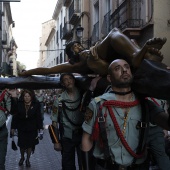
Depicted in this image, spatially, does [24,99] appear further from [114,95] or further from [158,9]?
[158,9]

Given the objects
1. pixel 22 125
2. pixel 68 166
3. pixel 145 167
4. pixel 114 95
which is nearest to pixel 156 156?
pixel 68 166

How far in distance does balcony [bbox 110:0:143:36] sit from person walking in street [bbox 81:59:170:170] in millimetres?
10590

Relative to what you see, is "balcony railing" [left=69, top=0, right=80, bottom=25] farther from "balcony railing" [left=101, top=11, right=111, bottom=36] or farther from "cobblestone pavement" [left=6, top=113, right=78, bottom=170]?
"cobblestone pavement" [left=6, top=113, right=78, bottom=170]

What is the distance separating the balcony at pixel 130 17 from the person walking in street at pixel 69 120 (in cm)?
835

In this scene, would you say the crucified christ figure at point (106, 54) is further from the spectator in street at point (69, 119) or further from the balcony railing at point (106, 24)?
the balcony railing at point (106, 24)

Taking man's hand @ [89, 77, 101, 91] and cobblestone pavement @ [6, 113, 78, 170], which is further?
cobblestone pavement @ [6, 113, 78, 170]

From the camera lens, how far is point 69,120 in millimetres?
5836

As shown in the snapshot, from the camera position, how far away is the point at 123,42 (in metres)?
4.04

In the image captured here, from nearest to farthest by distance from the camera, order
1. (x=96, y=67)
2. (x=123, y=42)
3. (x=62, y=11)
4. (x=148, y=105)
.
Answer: (x=148, y=105) → (x=123, y=42) → (x=96, y=67) → (x=62, y=11)

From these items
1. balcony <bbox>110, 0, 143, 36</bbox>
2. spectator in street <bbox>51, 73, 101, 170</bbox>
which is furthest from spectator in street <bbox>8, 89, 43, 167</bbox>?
balcony <bbox>110, 0, 143, 36</bbox>

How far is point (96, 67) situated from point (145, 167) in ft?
4.92

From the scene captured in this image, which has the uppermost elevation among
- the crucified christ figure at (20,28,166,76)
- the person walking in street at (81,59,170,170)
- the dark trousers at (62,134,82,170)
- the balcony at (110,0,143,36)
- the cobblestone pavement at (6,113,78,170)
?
the balcony at (110,0,143,36)

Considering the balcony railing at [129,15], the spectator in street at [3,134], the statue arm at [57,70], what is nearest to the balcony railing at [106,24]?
the balcony railing at [129,15]

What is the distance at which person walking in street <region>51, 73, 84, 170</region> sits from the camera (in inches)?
227
